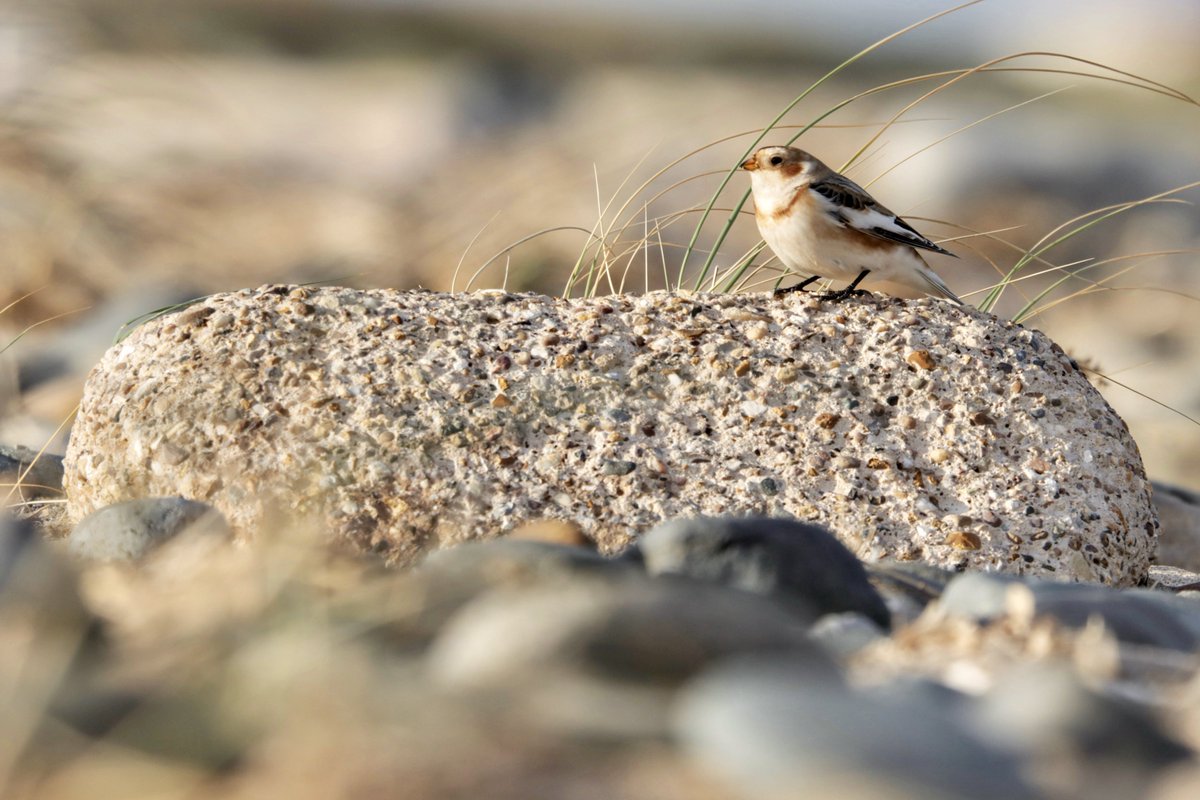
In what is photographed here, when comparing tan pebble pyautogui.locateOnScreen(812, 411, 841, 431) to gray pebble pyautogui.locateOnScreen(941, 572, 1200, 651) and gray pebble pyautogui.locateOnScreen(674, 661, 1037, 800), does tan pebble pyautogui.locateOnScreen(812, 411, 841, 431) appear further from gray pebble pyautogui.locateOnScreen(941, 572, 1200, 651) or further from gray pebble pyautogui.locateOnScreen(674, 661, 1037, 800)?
gray pebble pyautogui.locateOnScreen(674, 661, 1037, 800)

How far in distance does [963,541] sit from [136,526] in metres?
1.70

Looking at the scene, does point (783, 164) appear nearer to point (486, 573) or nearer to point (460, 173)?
point (486, 573)

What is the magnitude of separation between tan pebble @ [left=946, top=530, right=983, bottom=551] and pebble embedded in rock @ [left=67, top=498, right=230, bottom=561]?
4.93 ft

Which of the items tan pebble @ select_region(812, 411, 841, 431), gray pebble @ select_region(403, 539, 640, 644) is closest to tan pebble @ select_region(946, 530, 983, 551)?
tan pebble @ select_region(812, 411, 841, 431)

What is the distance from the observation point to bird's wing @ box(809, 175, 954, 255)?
325 cm

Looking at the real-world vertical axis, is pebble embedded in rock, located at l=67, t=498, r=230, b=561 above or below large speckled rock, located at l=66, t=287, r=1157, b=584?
below

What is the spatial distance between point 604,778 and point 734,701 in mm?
159

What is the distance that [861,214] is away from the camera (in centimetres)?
328

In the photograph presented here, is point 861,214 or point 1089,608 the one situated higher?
point 861,214

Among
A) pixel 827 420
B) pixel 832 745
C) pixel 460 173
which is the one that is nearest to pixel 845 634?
pixel 832 745

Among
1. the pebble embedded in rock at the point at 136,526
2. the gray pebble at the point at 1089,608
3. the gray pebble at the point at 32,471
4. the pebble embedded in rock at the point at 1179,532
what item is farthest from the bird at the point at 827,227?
the gray pebble at the point at 32,471

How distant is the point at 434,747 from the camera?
4.55 feet

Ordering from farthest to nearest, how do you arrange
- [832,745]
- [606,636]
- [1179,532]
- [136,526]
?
[1179,532] → [136,526] → [606,636] → [832,745]

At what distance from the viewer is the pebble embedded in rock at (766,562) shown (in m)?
2.18
